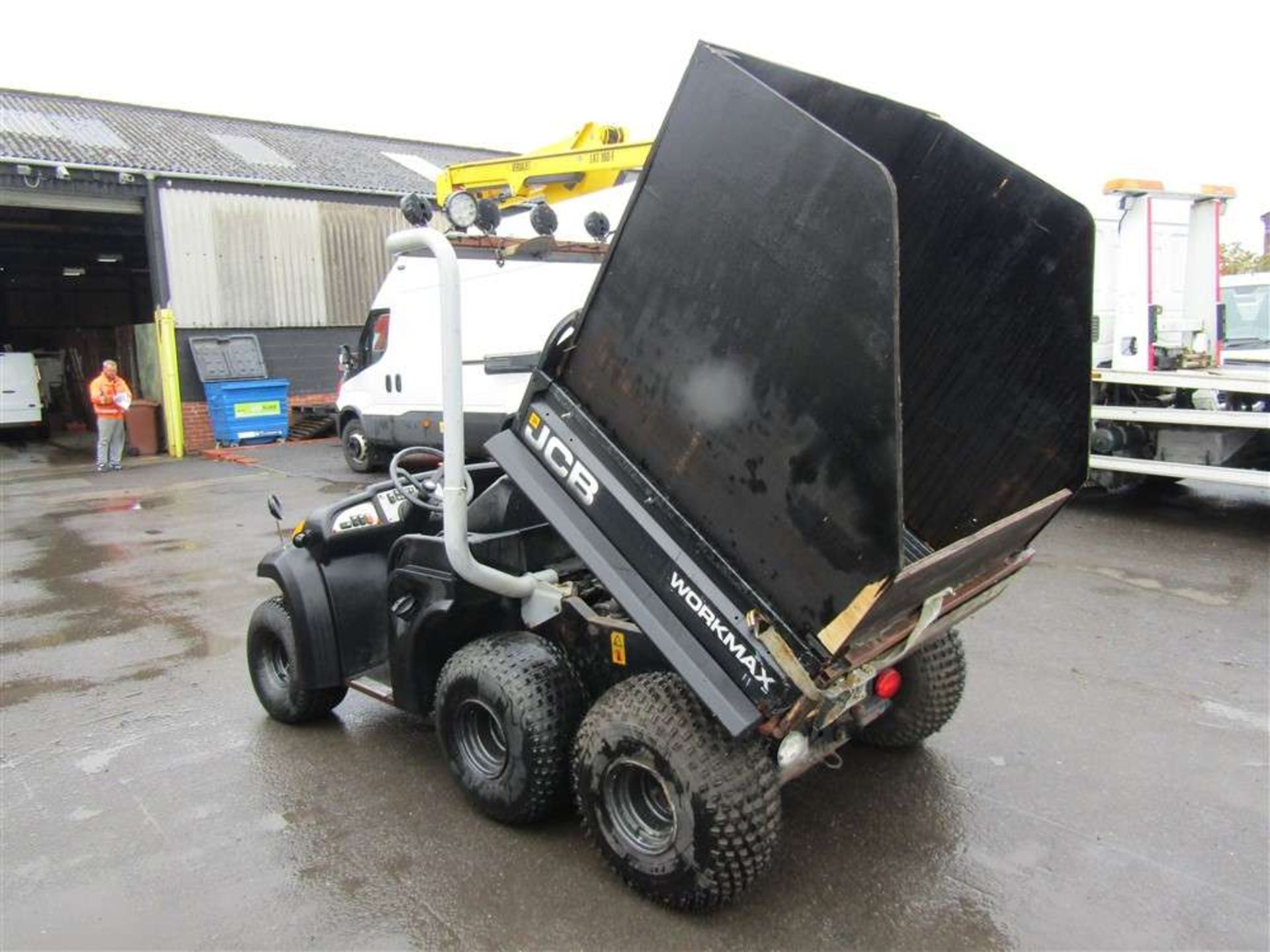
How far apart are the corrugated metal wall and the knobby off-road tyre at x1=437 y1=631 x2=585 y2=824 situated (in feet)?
50.4

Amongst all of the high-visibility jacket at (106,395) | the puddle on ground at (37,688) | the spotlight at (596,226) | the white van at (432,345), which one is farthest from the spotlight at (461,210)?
the high-visibility jacket at (106,395)

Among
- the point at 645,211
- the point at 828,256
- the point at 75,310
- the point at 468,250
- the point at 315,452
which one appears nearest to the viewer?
the point at 828,256

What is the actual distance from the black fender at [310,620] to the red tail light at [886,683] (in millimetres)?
2306

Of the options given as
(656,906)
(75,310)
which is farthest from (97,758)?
(75,310)

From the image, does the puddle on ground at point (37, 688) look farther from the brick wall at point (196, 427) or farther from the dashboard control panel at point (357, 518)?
the brick wall at point (196, 427)

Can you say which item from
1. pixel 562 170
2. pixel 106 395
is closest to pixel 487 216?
pixel 562 170

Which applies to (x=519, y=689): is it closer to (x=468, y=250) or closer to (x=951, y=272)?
(x=951, y=272)

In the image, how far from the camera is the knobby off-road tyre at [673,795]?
266cm

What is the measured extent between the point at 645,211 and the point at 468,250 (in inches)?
335

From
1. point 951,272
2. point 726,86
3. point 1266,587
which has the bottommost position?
point 1266,587

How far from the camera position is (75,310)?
2641 cm

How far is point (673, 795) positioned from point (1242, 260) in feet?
124

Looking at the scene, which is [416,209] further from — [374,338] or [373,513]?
[374,338]

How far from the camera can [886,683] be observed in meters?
3.21
